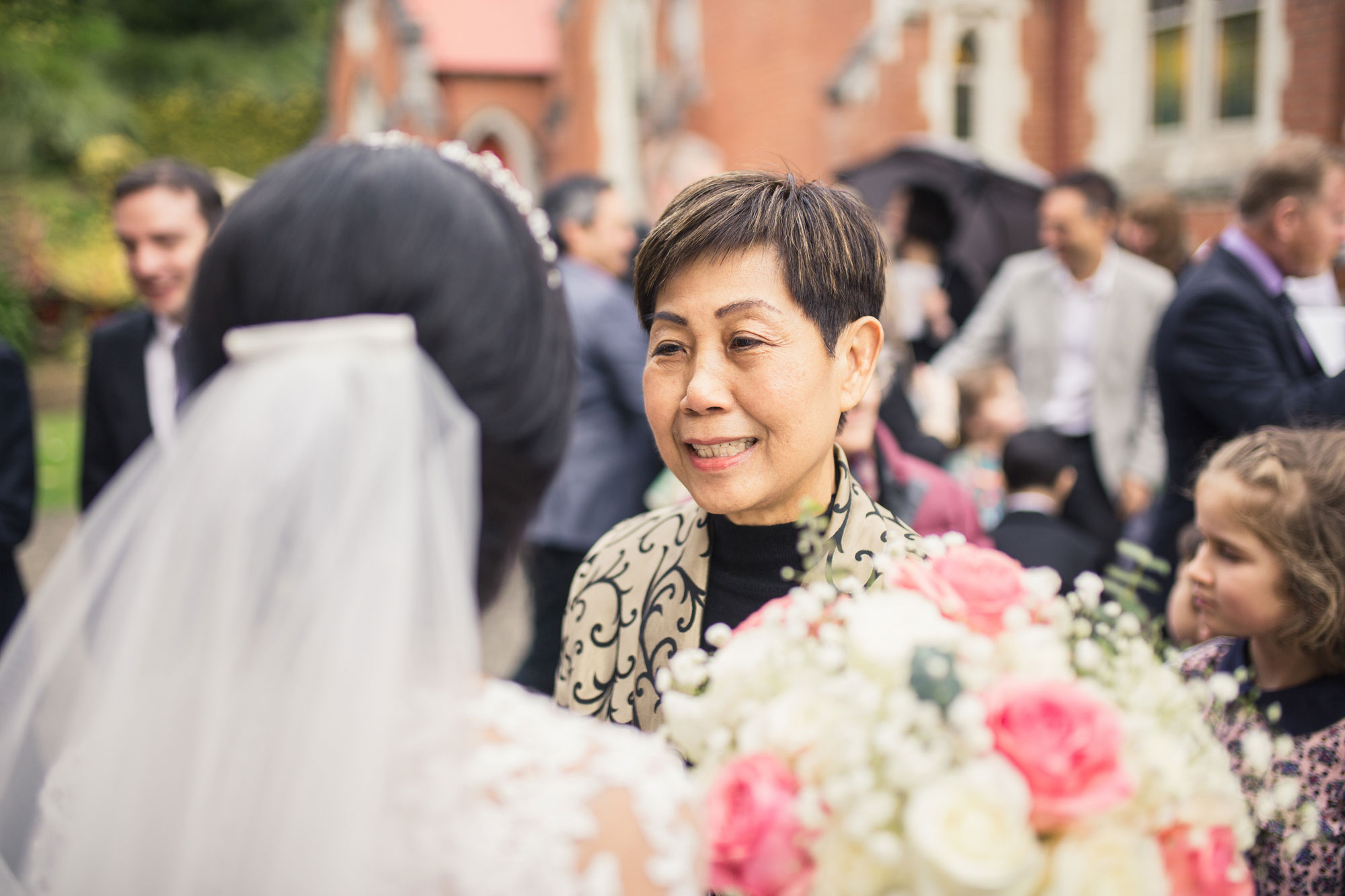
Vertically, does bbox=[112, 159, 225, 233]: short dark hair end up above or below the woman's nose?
above

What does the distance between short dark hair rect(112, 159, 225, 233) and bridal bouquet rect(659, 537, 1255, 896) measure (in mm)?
3365

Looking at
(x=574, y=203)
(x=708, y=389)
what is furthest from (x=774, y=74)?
(x=708, y=389)

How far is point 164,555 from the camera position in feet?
4.22

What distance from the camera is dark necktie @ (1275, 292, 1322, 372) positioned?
144 inches

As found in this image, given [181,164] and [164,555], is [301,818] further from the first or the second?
[181,164]

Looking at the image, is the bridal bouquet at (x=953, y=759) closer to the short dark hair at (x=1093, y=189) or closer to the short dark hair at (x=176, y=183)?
the short dark hair at (x=176, y=183)

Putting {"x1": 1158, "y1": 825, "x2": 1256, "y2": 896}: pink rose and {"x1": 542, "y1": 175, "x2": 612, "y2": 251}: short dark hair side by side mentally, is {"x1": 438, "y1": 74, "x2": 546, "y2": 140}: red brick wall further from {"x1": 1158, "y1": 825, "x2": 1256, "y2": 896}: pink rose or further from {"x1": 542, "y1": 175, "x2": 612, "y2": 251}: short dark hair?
{"x1": 1158, "y1": 825, "x2": 1256, "y2": 896}: pink rose

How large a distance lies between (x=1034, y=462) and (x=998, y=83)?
7.71 metres

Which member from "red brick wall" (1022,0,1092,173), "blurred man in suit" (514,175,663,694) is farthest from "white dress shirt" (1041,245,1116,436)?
"red brick wall" (1022,0,1092,173)

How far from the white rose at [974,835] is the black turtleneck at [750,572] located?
34.7 inches

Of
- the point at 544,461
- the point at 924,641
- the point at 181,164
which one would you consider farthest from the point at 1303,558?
the point at 181,164

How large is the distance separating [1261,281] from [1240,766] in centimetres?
224

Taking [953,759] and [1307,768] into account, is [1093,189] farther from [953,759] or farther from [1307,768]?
[953,759]

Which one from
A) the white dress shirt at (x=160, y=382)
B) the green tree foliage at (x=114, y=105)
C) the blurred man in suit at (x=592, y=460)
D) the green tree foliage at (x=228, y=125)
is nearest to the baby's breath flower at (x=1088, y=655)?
the white dress shirt at (x=160, y=382)
